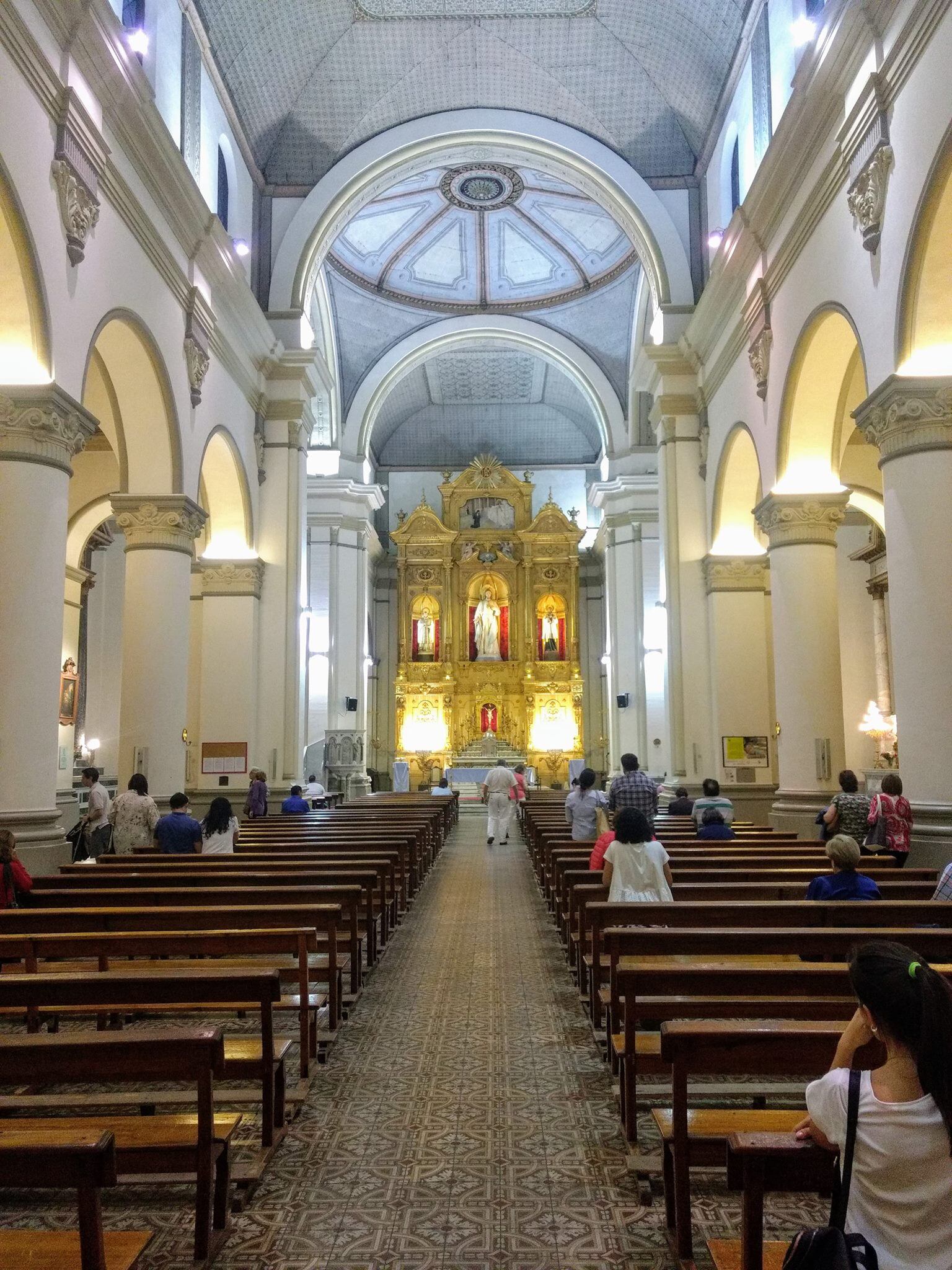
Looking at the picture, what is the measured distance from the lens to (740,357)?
14430 millimetres

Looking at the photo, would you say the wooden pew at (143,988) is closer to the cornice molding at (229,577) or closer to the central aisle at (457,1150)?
the central aisle at (457,1150)

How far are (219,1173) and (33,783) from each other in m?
5.68

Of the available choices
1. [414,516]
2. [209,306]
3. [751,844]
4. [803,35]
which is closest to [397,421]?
[414,516]

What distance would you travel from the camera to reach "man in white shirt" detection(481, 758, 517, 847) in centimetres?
1758

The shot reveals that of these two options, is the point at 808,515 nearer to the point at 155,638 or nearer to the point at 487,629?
the point at 155,638

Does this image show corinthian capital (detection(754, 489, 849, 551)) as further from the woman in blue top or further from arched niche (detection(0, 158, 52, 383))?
arched niche (detection(0, 158, 52, 383))

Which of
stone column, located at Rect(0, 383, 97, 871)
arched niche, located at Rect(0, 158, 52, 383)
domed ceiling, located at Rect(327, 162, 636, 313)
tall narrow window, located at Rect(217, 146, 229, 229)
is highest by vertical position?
domed ceiling, located at Rect(327, 162, 636, 313)

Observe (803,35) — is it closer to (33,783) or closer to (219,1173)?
(33,783)

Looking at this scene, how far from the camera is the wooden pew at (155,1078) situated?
2.78 meters

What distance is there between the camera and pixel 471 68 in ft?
56.2

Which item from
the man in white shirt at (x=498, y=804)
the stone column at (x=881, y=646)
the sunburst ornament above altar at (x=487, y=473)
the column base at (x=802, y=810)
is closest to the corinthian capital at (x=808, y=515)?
the column base at (x=802, y=810)

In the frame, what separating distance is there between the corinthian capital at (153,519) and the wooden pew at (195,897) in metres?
6.97

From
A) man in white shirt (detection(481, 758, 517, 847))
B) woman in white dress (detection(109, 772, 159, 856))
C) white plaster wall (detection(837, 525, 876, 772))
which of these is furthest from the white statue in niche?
woman in white dress (detection(109, 772, 159, 856))

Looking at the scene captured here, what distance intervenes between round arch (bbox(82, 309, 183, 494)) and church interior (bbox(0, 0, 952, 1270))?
0.06 m
